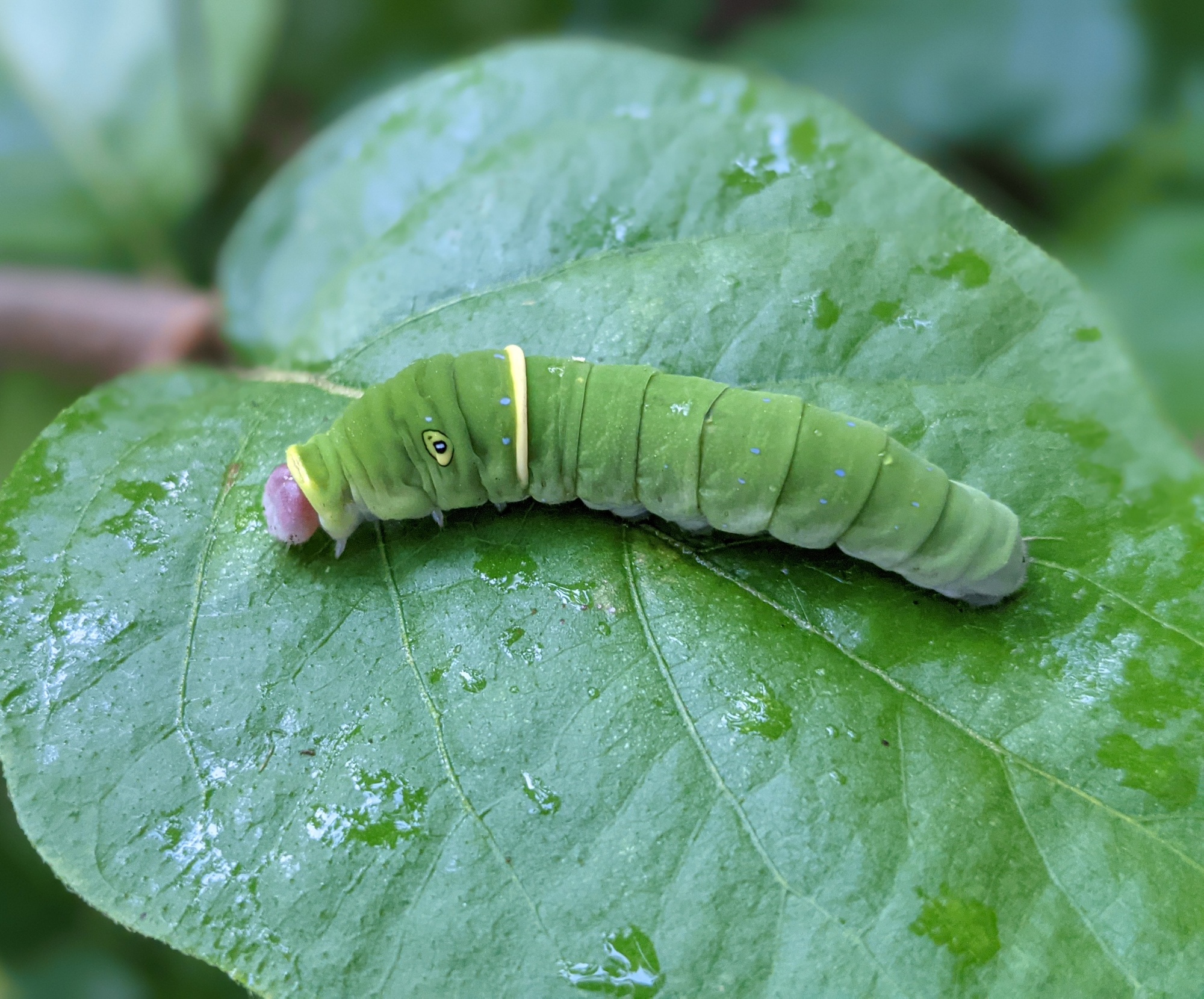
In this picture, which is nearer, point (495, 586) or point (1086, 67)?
point (495, 586)

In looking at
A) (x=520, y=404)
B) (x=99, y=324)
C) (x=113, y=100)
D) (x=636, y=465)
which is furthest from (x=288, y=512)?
(x=113, y=100)

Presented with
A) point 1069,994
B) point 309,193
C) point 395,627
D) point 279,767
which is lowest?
point 1069,994

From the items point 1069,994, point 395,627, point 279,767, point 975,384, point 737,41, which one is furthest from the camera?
point 737,41

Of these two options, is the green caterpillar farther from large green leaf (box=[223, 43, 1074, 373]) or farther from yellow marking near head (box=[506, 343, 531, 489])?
large green leaf (box=[223, 43, 1074, 373])

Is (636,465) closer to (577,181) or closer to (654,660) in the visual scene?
(654,660)

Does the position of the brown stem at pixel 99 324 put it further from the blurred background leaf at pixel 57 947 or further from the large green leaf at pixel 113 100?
the blurred background leaf at pixel 57 947

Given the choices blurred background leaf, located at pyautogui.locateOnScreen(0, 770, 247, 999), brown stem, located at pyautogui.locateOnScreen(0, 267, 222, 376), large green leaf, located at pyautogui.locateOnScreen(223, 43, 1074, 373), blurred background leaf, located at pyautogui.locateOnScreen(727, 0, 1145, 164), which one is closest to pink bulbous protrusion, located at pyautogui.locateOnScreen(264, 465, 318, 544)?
large green leaf, located at pyautogui.locateOnScreen(223, 43, 1074, 373)

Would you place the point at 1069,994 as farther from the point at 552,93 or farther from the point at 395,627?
the point at 552,93

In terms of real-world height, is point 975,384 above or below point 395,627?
above

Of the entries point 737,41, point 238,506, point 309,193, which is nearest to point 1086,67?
point 737,41
